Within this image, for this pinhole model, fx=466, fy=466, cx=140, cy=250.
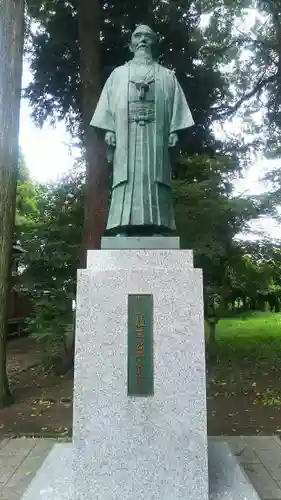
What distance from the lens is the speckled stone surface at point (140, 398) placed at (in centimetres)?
322

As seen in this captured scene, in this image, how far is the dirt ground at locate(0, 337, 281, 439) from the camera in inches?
236

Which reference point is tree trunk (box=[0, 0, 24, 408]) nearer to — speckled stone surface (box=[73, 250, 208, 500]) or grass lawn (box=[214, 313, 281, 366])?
speckled stone surface (box=[73, 250, 208, 500])

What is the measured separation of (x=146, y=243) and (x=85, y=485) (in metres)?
1.78

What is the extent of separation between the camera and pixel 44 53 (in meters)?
9.22

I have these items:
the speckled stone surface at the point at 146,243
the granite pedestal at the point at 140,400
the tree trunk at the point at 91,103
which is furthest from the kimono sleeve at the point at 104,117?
the tree trunk at the point at 91,103

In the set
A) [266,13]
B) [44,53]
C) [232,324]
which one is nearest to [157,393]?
[44,53]

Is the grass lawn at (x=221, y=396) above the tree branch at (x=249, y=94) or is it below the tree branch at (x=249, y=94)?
below

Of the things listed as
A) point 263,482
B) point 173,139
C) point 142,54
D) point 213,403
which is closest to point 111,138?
point 173,139

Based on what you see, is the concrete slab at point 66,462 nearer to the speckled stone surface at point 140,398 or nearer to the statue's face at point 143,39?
the speckled stone surface at point 140,398

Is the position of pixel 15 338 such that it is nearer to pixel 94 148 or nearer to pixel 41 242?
pixel 41 242

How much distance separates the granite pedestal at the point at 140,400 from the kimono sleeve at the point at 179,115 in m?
1.14

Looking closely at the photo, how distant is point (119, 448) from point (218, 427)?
125 inches

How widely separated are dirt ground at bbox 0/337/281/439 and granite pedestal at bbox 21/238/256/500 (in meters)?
2.67

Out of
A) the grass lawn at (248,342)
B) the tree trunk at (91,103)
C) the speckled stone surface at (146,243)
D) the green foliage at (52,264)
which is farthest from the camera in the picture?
the grass lawn at (248,342)
